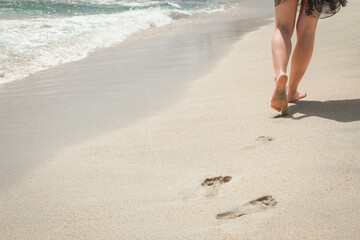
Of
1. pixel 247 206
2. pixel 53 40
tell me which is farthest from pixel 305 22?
pixel 53 40

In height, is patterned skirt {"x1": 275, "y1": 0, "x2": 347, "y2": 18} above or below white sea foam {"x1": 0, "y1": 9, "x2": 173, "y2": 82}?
above

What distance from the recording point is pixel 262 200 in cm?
167

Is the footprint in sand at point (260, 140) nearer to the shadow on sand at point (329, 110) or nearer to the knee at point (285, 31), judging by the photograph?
the shadow on sand at point (329, 110)

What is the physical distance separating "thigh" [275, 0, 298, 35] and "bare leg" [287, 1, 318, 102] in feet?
0.22

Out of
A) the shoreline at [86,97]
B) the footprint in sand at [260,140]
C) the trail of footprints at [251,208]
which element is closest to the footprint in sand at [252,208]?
the trail of footprints at [251,208]

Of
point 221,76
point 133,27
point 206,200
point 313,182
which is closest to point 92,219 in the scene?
point 206,200

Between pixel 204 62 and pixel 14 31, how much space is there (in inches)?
166

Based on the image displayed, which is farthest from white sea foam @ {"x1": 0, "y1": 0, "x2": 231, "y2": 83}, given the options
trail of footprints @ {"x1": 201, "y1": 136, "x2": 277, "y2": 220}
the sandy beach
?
trail of footprints @ {"x1": 201, "y1": 136, "x2": 277, "y2": 220}

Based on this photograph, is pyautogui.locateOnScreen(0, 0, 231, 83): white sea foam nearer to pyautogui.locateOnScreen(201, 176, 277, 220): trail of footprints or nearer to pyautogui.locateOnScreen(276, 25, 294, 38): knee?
pyautogui.locateOnScreen(276, 25, 294, 38): knee

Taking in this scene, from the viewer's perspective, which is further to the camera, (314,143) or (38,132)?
(38,132)

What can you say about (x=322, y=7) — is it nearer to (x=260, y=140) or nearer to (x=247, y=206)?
(x=260, y=140)

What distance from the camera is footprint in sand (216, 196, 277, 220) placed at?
5.26 feet

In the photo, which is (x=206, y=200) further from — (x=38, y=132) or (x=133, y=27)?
(x=133, y=27)

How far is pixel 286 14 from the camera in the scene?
2680 millimetres
